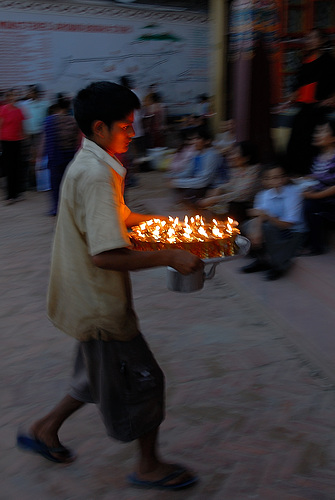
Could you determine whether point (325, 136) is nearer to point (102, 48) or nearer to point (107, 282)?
point (107, 282)

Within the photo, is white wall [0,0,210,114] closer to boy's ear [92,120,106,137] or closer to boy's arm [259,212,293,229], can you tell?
boy's arm [259,212,293,229]

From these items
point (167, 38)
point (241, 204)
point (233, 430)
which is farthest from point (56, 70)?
point (233, 430)

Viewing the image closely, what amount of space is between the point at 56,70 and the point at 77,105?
37.7ft

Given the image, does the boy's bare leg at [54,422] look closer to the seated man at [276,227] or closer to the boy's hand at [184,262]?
the boy's hand at [184,262]

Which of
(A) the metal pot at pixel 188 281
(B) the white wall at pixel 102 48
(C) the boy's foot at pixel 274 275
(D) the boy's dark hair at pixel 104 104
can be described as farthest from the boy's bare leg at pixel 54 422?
(B) the white wall at pixel 102 48

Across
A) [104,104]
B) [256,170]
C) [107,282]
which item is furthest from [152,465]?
[256,170]

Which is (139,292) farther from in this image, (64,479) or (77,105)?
(77,105)

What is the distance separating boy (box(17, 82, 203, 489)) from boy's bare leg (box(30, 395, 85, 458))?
0.16 ft

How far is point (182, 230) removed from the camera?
233cm

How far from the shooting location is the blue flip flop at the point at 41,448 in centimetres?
250

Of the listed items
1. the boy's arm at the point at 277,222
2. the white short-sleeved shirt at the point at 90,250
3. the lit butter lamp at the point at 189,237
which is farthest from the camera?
the boy's arm at the point at 277,222

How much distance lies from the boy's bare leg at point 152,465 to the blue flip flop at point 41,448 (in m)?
0.38

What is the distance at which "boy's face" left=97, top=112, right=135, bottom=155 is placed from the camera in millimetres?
1976

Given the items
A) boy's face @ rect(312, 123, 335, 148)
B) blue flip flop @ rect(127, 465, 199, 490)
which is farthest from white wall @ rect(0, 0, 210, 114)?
blue flip flop @ rect(127, 465, 199, 490)
